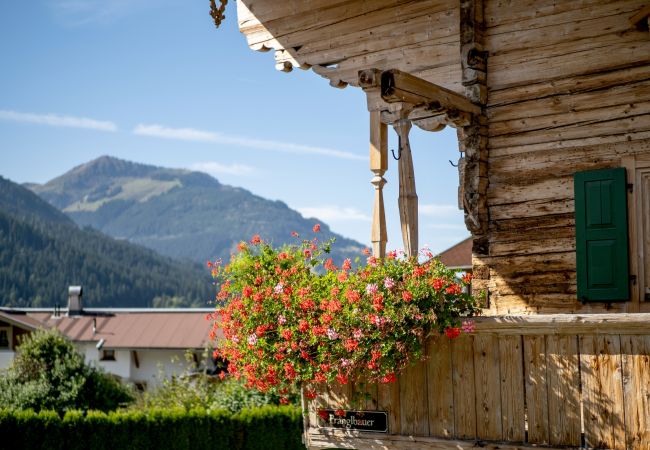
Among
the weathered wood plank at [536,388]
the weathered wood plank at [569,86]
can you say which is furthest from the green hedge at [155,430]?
the weathered wood plank at [536,388]

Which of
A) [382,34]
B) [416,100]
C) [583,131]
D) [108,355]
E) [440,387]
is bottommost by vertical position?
[108,355]

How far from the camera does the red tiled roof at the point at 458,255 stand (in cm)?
2581

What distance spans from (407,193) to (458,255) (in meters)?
15.6

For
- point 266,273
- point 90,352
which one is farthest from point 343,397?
point 90,352

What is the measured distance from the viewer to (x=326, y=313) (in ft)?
32.3

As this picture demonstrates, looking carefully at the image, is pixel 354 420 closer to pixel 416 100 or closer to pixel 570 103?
pixel 416 100

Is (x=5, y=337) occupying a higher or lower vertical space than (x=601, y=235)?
lower

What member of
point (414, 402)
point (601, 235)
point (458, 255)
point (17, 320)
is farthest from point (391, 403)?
point (17, 320)

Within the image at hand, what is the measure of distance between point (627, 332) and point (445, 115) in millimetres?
4120

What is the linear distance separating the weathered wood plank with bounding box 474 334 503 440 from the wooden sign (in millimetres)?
1129

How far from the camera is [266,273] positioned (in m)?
10.7

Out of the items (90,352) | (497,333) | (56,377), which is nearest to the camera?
(497,333)

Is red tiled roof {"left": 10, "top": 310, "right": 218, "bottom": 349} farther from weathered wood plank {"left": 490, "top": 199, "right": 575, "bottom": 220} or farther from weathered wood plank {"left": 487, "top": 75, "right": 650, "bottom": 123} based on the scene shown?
weathered wood plank {"left": 487, "top": 75, "right": 650, "bottom": 123}

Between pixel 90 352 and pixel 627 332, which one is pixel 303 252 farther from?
pixel 90 352
